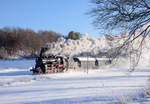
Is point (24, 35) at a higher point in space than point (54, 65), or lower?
higher

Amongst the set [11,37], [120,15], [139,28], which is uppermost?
[11,37]

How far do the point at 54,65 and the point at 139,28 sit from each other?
16.6m

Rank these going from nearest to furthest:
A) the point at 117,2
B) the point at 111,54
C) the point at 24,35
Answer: the point at 117,2 → the point at 111,54 → the point at 24,35

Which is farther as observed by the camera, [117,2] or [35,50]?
[35,50]

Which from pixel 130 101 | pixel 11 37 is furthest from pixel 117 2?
pixel 11 37

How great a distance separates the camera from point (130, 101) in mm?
7258

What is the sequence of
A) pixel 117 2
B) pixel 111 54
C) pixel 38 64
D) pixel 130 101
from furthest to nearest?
pixel 38 64 < pixel 111 54 < pixel 117 2 < pixel 130 101

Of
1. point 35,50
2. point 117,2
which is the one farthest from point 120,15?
point 35,50

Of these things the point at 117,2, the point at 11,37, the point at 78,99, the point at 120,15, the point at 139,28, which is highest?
the point at 11,37

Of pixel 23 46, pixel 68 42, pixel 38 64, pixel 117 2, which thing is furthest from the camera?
pixel 23 46

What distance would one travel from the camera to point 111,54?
8.38 metres

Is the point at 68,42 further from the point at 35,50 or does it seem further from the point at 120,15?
the point at 120,15

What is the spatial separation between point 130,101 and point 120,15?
341 cm

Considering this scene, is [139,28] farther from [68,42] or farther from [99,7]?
[68,42]
